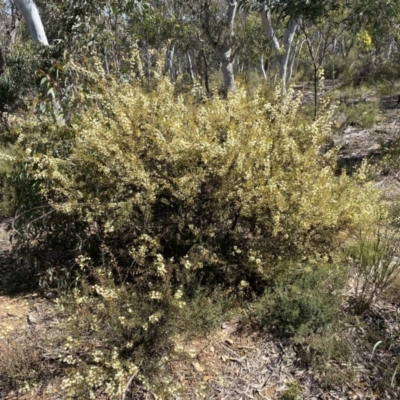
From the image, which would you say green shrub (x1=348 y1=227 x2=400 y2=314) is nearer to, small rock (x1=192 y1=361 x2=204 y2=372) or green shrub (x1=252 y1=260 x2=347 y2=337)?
green shrub (x1=252 y1=260 x2=347 y2=337)

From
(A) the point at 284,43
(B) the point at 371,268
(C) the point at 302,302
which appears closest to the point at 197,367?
(C) the point at 302,302

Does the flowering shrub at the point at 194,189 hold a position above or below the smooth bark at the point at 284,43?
below

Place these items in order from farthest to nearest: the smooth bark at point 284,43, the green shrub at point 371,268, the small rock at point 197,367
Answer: the smooth bark at point 284,43
the green shrub at point 371,268
the small rock at point 197,367

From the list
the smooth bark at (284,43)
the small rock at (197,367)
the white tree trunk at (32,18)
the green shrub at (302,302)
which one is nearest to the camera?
the small rock at (197,367)

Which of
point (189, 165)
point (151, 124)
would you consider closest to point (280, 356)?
point (189, 165)

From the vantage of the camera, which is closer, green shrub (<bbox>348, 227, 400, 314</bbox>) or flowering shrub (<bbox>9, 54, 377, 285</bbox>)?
flowering shrub (<bbox>9, 54, 377, 285</bbox>)

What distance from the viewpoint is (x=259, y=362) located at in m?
2.44

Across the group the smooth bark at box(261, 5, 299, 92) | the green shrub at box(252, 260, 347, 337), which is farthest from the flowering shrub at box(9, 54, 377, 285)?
the smooth bark at box(261, 5, 299, 92)

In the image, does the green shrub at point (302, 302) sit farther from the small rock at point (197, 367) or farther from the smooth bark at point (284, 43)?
the smooth bark at point (284, 43)

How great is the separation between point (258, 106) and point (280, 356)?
6.09 ft

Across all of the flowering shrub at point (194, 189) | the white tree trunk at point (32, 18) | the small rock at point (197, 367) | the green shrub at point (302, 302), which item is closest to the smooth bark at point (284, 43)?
the white tree trunk at point (32, 18)

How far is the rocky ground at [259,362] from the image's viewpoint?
2246mm

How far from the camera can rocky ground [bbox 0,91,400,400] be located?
7.37 feet

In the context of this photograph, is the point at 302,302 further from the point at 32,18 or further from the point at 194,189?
the point at 32,18
